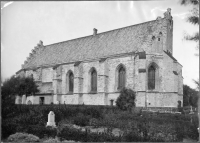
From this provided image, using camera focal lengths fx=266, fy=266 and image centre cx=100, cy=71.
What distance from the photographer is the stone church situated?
3123 centimetres

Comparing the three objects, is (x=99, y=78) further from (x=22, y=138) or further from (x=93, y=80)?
(x=22, y=138)

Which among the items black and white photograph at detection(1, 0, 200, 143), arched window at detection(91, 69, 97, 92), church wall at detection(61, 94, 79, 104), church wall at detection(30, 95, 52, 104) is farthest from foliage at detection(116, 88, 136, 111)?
church wall at detection(30, 95, 52, 104)

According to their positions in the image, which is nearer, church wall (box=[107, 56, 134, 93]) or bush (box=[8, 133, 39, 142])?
bush (box=[8, 133, 39, 142])

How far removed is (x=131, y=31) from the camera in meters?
36.3

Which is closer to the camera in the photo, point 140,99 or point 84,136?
point 84,136

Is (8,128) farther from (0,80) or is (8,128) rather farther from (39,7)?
(39,7)

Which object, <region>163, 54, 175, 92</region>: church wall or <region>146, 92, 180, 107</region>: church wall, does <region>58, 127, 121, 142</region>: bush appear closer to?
<region>146, 92, 180, 107</region>: church wall

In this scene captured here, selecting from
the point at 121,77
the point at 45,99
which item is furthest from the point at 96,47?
the point at 45,99

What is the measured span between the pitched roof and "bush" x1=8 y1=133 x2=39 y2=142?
22.3 m

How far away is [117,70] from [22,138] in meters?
22.4

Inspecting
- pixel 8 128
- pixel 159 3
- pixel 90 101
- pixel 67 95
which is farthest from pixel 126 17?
pixel 67 95

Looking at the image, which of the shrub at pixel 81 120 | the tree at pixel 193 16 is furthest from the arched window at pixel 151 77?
the tree at pixel 193 16

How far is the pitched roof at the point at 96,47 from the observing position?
113ft

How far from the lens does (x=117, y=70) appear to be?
33.8 m
